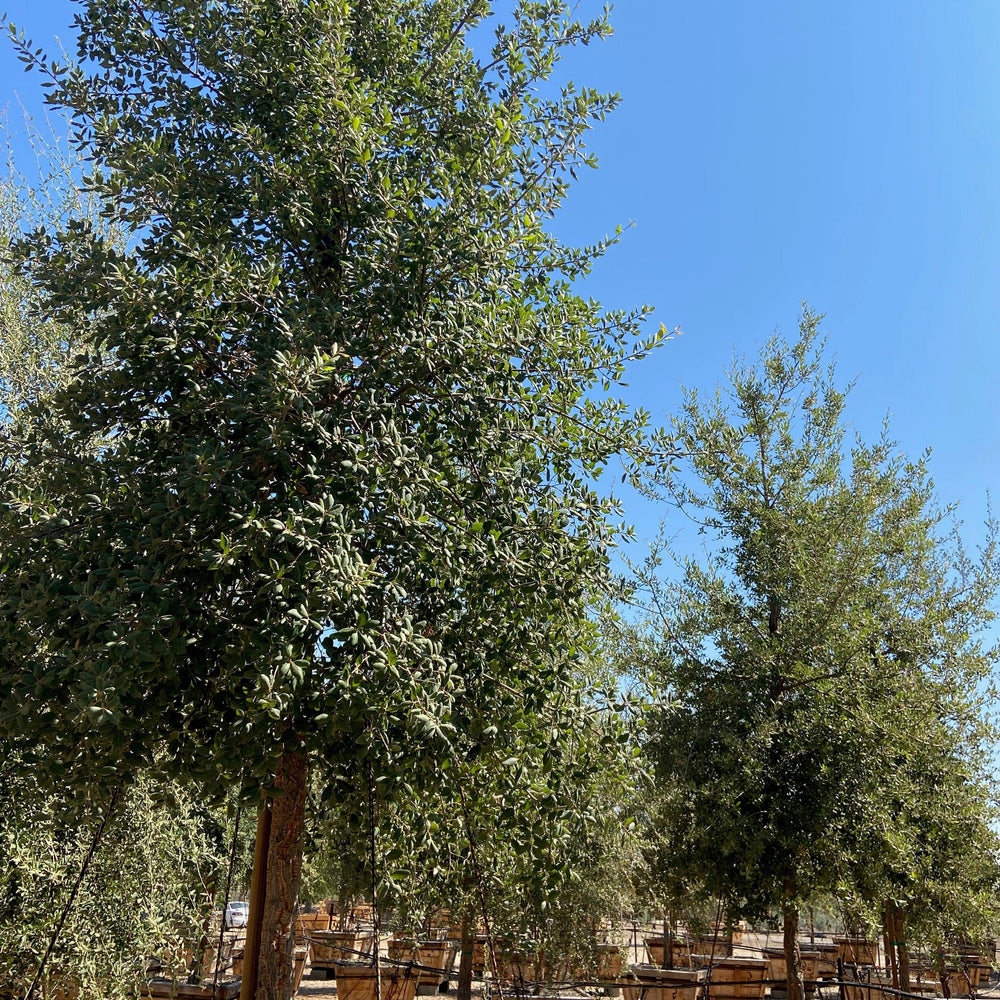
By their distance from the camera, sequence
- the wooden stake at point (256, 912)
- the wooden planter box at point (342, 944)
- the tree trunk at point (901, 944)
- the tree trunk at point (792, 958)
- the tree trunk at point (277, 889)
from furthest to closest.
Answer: the wooden planter box at point (342, 944), the tree trunk at point (901, 944), the tree trunk at point (792, 958), the wooden stake at point (256, 912), the tree trunk at point (277, 889)

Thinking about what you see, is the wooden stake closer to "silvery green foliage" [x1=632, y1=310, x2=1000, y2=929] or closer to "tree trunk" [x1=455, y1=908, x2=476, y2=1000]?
"silvery green foliage" [x1=632, y1=310, x2=1000, y2=929]

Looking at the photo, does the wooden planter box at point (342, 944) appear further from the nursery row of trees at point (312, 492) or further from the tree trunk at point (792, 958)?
the nursery row of trees at point (312, 492)

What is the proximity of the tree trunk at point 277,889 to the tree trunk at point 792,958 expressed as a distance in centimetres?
769

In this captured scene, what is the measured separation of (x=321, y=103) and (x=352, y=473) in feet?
7.60

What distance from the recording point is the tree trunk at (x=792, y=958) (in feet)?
33.3

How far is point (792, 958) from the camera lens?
34.0 feet

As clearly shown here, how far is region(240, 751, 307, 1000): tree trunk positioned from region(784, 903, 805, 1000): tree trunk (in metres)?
7.69

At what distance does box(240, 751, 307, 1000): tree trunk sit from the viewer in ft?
15.7

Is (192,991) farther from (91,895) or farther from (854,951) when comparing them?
(854,951)

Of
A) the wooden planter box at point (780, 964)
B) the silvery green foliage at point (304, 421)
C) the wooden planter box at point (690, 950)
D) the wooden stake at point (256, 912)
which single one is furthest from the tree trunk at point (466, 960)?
the silvery green foliage at point (304, 421)

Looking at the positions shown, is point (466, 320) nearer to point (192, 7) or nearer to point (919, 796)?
point (192, 7)

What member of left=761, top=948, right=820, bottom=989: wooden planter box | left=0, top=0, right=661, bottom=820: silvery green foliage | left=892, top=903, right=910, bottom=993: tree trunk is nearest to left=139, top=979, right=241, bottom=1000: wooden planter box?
left=0, top=0, right=661, bottom=820: silvery green foliage

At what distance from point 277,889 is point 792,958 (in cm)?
833

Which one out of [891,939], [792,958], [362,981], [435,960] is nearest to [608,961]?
[362,981]
